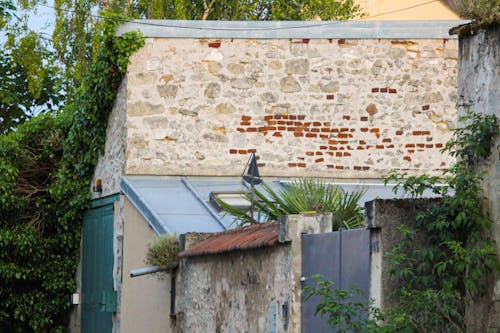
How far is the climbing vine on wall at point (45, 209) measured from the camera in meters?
18.8

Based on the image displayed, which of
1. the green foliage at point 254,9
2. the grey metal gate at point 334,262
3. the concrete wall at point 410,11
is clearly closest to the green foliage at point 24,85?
the green foliage at point 254,9

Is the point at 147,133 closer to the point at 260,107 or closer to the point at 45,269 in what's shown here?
the point at 260,107

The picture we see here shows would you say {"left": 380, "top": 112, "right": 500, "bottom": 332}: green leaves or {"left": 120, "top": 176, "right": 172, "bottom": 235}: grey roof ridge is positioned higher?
{"left": 120, "top": 176, "right": 172, "bottom": 235}: grey roof ridge

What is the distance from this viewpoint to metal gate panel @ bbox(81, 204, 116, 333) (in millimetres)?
17562

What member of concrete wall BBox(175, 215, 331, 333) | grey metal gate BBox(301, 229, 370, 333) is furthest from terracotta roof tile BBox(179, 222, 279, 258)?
grey metal gate BBox(301, 229, 370, 333)

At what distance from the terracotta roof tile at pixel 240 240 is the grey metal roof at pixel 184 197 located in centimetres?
172

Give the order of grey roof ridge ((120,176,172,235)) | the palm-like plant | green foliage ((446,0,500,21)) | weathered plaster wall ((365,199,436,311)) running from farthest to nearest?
1. grey roof ridge ((120,176,172,235))
2. the palm-like plant
3. weathered plaster wall ((365,199,436,311))
4. green foliage ((446,0,500,21))

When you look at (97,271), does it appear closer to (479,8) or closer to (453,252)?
(453,252)

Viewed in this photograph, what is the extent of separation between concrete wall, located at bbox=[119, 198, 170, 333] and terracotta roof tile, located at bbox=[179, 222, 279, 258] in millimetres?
2460

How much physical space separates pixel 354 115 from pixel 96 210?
4.65 m

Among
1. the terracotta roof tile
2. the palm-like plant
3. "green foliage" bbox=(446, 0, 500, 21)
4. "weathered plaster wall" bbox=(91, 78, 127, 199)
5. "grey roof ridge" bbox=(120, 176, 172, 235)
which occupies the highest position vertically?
"weathered plaster wall" bbox=(91, 78, 127, 199)

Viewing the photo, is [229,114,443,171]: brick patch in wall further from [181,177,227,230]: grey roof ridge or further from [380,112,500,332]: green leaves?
[380,112,500,332]: green leaves

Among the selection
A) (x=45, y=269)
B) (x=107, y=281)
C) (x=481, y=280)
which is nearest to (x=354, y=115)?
(x=107, y=281)

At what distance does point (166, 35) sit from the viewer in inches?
666
